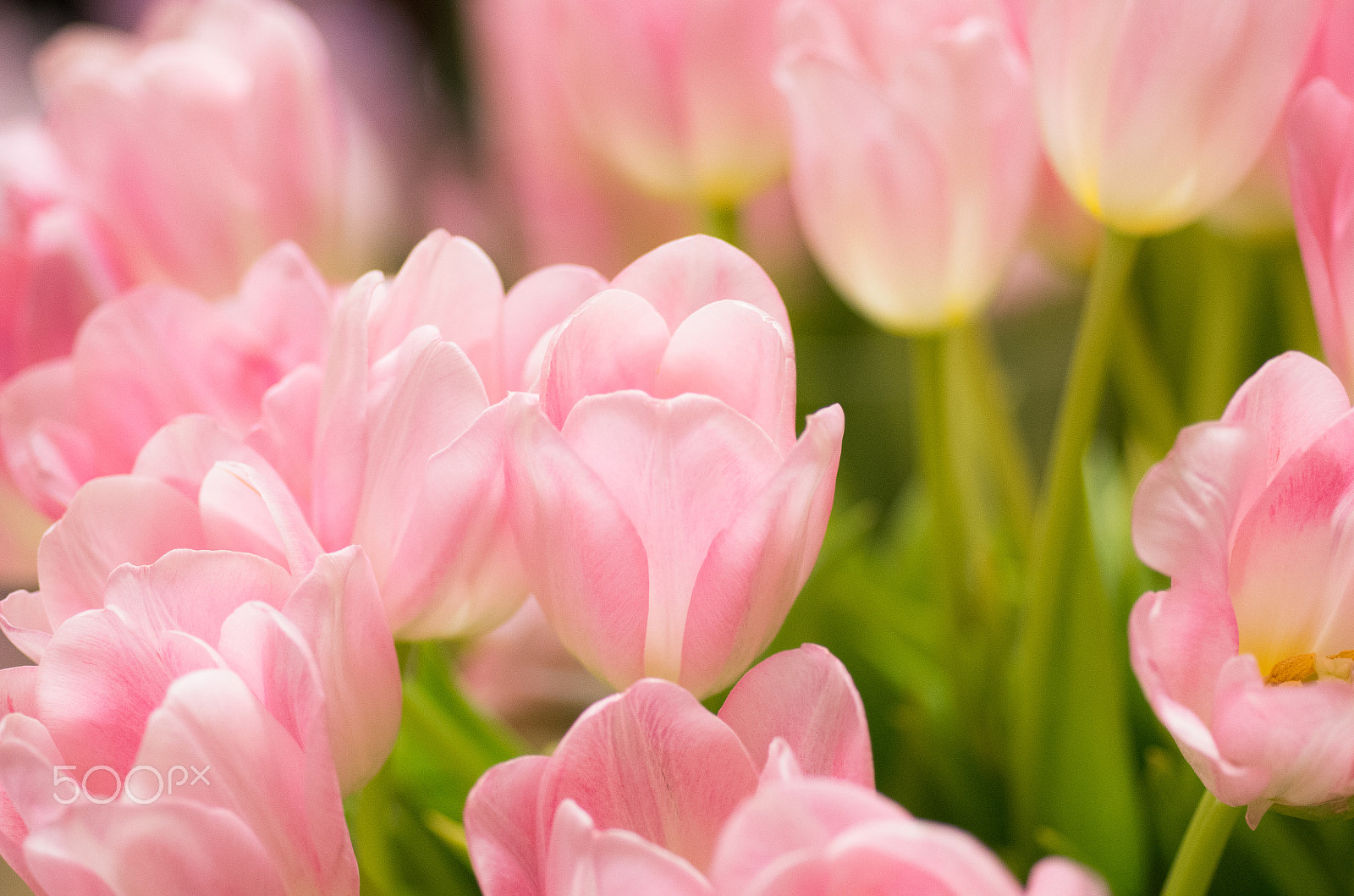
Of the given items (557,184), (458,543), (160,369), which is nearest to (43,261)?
(160,369)

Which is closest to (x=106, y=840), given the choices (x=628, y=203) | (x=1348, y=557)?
(x=1348, y=557)

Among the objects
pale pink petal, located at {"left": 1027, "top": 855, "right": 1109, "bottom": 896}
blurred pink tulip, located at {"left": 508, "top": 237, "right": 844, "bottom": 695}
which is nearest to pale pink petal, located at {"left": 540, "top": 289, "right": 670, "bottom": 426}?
blurred pink tulip, located at {"left": 508, "top": 237, "right": 844, "bottom": 695}

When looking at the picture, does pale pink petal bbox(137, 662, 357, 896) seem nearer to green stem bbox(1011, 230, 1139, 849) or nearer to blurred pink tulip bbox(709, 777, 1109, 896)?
blurred pink tulip bbox(709, 777, 1109, 896)

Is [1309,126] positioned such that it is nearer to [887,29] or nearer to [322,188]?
[887,29]

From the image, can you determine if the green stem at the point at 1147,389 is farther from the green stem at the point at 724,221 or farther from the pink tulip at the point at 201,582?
the pink tulip at the point at 201,582

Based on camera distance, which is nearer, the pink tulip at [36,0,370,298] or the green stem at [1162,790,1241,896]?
the green stem at [1162,790,1241,896]
